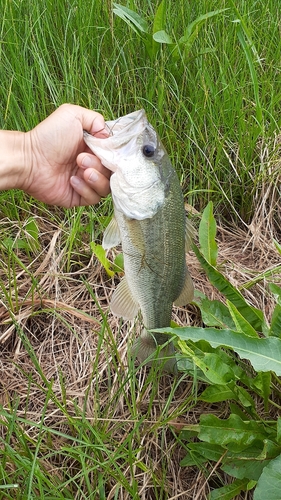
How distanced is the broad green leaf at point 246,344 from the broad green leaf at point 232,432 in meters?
0.26

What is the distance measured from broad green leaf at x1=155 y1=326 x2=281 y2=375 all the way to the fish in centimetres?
14

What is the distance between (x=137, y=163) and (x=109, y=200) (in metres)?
Answer: 0.87

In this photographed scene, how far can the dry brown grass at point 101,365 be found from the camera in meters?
2.00

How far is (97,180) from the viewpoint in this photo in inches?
81.0

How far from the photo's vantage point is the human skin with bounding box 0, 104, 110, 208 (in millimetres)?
2105

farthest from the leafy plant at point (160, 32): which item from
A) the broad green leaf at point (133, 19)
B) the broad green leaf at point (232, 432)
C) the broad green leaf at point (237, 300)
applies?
the broad green leaf at point (232, 432)

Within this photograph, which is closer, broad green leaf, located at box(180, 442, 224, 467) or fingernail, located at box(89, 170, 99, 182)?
broad green leaf, located at box(180, 442, 224, 467)

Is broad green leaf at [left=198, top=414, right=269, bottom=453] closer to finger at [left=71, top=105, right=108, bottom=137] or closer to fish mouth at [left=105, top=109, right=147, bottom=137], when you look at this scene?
fish mouth at [left=105, top=109, right=147, bottom=137]

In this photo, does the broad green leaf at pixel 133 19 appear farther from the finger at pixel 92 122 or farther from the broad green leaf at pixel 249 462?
the broad green leaf at pixel 249 462

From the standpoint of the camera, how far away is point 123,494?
1954mm

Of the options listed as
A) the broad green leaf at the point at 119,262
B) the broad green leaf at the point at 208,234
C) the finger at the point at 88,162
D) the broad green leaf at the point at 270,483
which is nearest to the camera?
the broad green leaf at the point at 270,483

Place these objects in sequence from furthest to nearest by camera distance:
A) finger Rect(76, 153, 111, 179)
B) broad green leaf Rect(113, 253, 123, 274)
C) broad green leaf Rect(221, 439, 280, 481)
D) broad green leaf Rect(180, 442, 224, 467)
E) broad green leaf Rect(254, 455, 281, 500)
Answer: broad green leaf Rect(113, 253, 123, 274)
finger Rect(76, 153, 111, 179)
broad green leaf Rect(180, 442, 224, 467)
broad green leaf Rect(221, 439, 280, 481)
broad green leaf Rect(254, 455, 281, 500)

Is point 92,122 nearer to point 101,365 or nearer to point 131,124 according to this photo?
point 131,124

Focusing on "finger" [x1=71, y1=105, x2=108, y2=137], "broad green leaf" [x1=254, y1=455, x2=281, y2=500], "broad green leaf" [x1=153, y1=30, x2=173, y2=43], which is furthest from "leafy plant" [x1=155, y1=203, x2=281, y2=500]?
"broad green leaf" [x1=153, y1=30, x2=173, y2=43]
